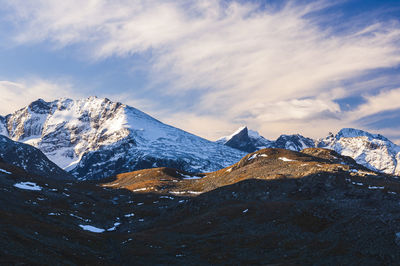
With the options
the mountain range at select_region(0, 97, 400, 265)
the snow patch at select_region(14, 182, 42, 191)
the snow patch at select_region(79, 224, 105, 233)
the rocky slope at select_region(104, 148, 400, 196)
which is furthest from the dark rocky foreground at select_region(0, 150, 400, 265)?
the snow patch at select_region(14, 182, 42, 191)

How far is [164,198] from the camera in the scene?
137750 millimetres

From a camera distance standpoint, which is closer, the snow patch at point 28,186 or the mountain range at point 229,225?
the mountain range at point 229,225

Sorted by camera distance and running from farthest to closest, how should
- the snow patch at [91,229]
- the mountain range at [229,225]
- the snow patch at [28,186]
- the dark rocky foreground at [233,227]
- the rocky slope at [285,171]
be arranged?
the snow patch at [28,186]
the rocky slope at [285,171]
the snow patch at [91,229]
the mountain range at [229,225]
the dark rocky foreground at [233,227]

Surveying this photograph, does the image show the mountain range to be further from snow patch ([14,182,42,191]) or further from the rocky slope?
the rocky slope

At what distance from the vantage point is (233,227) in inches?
2889

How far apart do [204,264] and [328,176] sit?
55.9 meters

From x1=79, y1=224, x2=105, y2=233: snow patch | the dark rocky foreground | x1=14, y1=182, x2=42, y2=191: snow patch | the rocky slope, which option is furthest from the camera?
x1=14, y1=182, x2=42, y2=191: snow patch

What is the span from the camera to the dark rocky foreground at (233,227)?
1841 inches

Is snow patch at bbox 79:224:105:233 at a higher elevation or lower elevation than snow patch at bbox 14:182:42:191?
lower

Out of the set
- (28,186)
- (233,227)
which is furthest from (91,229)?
(28,186)

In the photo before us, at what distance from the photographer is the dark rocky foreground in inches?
1841

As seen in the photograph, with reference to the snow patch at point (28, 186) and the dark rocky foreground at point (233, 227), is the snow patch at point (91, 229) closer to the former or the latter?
the dark rocky foreground at point (233, 227)

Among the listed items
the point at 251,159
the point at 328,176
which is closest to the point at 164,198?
the point at 251,159

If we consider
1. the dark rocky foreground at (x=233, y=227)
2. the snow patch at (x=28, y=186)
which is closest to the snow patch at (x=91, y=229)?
the dark rocky foreground at (x=233, y=227)
